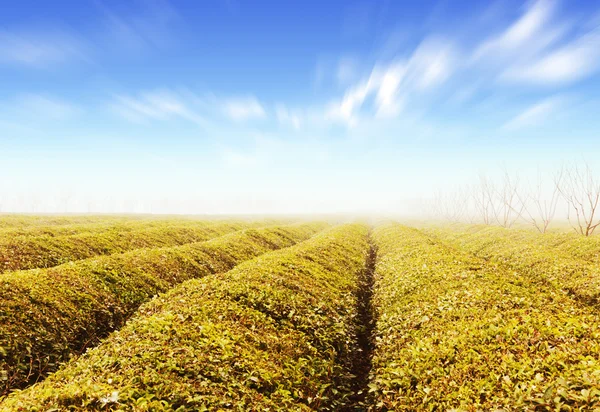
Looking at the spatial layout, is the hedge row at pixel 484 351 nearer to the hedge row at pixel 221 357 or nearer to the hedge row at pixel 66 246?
the hedge row at pixel 221 357

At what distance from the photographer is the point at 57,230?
39.5 meters

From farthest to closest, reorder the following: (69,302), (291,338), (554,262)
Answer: (554,262) < (69,302) < (291,338)

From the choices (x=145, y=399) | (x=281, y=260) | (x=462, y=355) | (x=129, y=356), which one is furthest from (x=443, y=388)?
(x=281, y=260)

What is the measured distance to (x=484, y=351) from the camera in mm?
10445

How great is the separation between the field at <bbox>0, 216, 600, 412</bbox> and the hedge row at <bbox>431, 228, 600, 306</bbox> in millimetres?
194

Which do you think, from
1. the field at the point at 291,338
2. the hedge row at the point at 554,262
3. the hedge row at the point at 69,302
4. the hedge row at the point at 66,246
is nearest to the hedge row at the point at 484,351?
the field at the point at 291,338

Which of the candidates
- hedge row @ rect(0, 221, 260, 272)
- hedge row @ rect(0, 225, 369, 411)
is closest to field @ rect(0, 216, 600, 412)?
hedge row @ rect(0, 225, 369, 411)

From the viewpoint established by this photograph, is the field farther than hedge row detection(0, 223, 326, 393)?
No

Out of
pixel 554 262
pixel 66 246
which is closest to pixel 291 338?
pixel 66 246

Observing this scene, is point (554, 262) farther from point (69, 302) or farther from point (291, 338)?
point (69, 302)

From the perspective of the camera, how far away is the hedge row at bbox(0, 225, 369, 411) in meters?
8.20

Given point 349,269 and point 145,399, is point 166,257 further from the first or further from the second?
point 145,399

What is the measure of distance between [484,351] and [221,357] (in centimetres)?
867

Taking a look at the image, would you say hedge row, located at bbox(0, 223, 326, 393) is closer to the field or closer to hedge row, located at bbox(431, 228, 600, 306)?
the field
